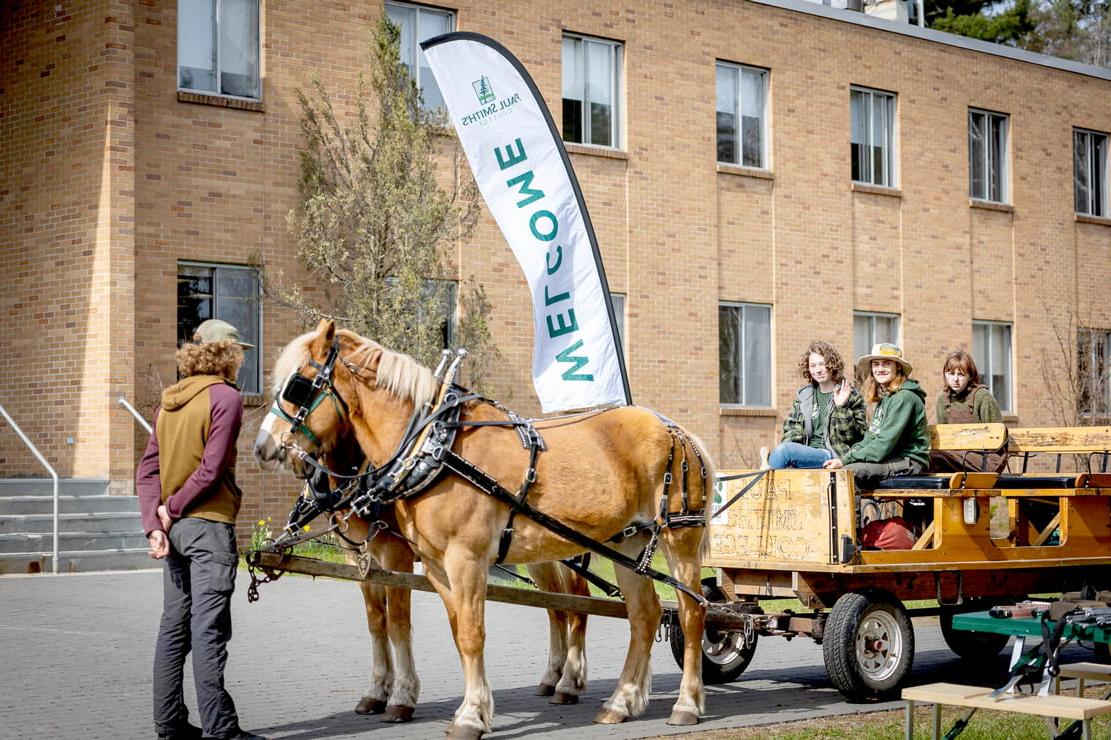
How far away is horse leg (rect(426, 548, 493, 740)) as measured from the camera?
7.62m

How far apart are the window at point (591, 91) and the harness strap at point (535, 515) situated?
46.4ft

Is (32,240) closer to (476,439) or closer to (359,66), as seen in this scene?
(359,66)

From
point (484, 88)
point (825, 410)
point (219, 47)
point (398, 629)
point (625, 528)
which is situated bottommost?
point (398, 629)

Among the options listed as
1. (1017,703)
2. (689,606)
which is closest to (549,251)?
(689,606)

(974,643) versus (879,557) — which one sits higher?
(879,557)

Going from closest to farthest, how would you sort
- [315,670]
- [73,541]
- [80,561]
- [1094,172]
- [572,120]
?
[315,670]
[80,561]
[73,541]
[572,120]
[1094,172]

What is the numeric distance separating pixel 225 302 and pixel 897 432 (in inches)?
439

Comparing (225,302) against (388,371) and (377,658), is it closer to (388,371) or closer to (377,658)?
(377,658)

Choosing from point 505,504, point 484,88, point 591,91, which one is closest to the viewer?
point 505,504

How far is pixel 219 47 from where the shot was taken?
738 inches

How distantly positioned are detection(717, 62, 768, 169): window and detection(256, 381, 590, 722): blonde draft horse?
50.8ft

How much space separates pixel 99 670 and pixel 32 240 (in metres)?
9.86

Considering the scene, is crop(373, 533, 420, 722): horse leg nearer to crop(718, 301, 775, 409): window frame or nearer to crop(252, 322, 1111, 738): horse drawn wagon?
crop(252, 322, 1111, 738): horse drawn wagon

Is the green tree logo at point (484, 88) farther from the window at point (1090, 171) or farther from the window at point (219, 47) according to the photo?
the window at point (1090, 171)
